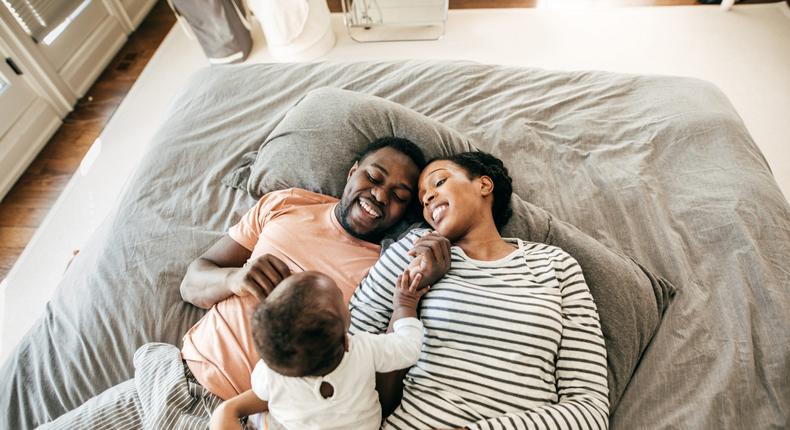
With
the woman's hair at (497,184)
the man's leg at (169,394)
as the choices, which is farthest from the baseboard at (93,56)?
the woman's hair at (497,184)

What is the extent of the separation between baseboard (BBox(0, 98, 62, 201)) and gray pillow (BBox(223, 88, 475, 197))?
5.63 feet

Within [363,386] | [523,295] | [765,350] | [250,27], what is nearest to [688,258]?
[765,350]

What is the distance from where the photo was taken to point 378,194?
1.17 meters

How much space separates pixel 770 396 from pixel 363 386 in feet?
2.95

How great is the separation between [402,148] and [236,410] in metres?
0.78

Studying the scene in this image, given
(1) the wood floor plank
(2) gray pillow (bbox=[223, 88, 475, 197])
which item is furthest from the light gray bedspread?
(1) the wood floor plank

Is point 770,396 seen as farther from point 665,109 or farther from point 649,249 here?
point 665,109

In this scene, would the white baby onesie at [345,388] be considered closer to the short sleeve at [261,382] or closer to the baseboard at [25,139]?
the short sleeve at [261,382]

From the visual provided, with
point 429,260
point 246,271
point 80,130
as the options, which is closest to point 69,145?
point 80,130

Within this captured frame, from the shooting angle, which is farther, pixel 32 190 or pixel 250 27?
pixel 250 27

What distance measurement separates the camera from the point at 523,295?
3.24ft

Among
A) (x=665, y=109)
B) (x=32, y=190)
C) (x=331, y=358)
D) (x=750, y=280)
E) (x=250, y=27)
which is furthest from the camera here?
(x=250, y=27)

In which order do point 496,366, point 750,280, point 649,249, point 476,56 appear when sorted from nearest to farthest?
1. point 496,366
2. point 750,280
3. point 649,249
4. point 476,56

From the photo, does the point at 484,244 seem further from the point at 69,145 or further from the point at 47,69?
the point at 47,69
